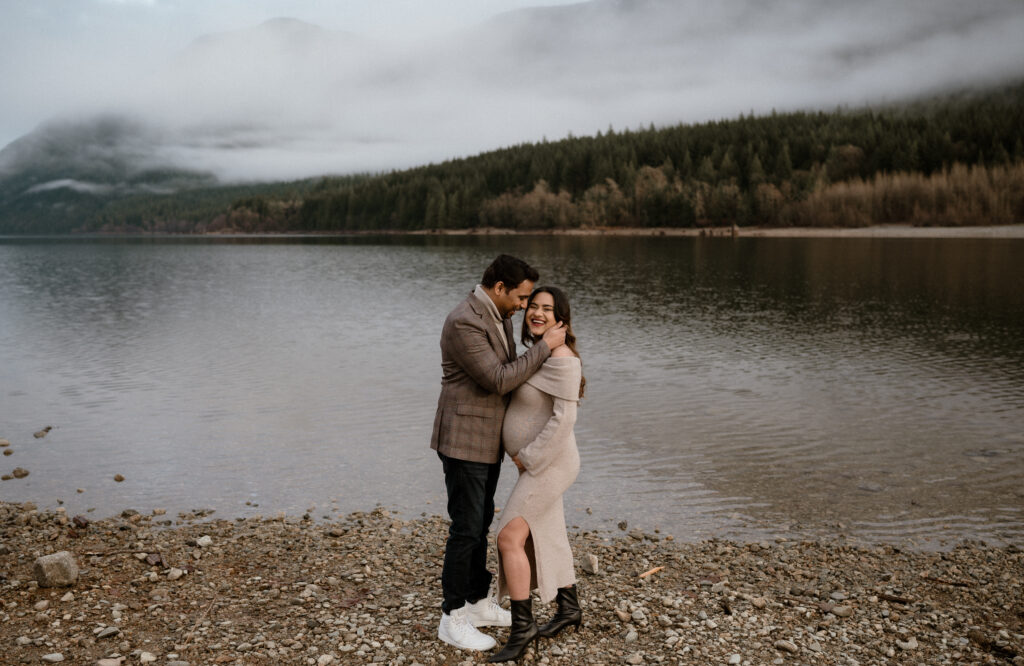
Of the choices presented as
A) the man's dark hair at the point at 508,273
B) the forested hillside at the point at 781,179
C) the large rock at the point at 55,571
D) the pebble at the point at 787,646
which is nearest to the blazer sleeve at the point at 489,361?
the man's dark hair at the point at 508,273

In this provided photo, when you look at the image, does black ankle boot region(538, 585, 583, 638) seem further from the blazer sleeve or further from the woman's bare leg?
the blazer sleeve

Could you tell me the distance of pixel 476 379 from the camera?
639cm

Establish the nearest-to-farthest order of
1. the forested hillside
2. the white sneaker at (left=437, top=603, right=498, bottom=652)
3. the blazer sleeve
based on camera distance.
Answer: the blazer sleeve → the white sneaker at (left=437, top=603, right=498, bottom=652) → the forested hillside

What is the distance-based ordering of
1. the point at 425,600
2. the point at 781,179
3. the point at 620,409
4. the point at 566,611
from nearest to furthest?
1. the point at 566,611
2. the point at 425,600
3. the point at 620,409
4. the point at 781,179

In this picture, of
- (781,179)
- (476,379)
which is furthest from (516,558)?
(781,179)

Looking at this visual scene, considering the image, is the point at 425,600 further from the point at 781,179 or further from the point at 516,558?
the point at 781,179

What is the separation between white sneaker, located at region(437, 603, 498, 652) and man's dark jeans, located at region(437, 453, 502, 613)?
7 cm

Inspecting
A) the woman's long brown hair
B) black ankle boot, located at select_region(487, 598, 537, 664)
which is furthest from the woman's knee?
the woman's long brown hair

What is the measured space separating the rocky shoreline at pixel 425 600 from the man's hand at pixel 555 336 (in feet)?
8.75

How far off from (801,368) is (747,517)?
13527mm

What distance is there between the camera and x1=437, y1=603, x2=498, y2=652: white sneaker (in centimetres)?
680

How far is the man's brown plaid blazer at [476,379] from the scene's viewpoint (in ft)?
20.8

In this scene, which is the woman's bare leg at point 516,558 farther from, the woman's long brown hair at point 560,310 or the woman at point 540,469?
the woman's long brown hair at point 560,310

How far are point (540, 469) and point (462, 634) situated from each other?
1628 mm
